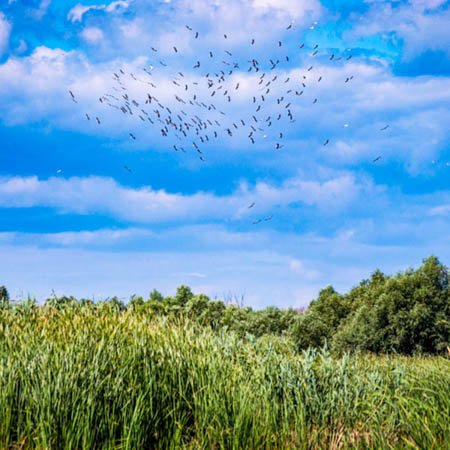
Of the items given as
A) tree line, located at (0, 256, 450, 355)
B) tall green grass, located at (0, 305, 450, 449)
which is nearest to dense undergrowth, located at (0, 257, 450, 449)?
tall green grass, located at (0, 305, 450, 449)

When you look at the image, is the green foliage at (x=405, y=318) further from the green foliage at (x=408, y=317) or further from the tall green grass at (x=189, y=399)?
the tall green grass at (x=189, y=399)

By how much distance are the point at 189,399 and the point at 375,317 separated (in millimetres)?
6242

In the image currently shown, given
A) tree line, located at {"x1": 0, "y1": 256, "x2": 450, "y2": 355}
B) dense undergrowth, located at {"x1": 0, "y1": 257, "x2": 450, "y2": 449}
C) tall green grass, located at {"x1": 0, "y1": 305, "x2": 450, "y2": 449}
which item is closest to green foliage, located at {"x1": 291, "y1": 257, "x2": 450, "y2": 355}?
tree line, located at {"x1": 0, "y1": 256, "x2": 450, "y2": 355}

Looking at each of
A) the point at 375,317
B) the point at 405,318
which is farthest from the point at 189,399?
the point at 405,318

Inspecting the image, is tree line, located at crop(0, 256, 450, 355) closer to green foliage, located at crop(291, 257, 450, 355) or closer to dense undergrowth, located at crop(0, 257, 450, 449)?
green foliage, located at crop(291, 257, 450, 355)

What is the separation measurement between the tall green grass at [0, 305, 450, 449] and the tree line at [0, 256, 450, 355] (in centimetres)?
415

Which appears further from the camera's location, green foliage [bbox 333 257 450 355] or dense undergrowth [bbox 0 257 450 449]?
green foliage [bbox 333 257 450 355]

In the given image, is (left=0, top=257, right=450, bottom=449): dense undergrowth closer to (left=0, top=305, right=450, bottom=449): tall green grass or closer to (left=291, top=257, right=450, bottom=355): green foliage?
(left=0, top=305, right=450, bottom=449): tall green grass

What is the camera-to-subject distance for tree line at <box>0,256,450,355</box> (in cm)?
1164

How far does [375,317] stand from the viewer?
459 inches

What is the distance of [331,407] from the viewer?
6262 mm

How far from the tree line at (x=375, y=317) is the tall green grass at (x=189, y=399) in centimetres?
415

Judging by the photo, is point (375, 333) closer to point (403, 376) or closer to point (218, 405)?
point (403, 376)

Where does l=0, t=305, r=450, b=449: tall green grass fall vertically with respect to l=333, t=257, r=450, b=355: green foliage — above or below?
below
